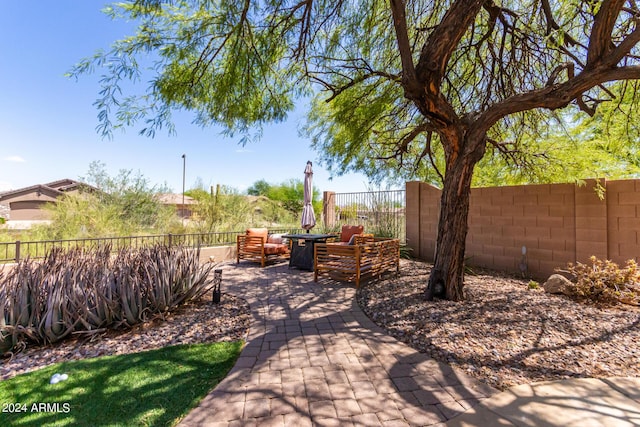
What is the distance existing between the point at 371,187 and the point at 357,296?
5.30m

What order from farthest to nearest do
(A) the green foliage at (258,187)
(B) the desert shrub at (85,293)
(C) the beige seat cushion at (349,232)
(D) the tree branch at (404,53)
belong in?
(A) the green foliage at (258,187) < (C) the beige seat cushion at (349,232) < (D) the tree branch at (404,53) < (B) the desert shrub at (85,293)

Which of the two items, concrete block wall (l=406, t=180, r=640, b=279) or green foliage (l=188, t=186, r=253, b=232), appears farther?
green foliage (l=188, t=186, r=253, b=232)

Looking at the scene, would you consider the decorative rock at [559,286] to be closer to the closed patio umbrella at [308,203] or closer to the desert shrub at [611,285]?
the desert shrub at [611,285]

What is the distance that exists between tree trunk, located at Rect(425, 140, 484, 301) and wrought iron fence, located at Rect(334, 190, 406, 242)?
4.31m

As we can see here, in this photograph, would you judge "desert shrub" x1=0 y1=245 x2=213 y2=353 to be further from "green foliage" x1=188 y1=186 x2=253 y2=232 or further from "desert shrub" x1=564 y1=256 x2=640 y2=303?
"green foliage" x1=188 y1=186 x2=253 y2=232

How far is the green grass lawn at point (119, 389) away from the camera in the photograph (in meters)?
1.92

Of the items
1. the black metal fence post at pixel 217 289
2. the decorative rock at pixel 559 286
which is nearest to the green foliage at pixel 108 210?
the black metal fence post at pixel 217 289

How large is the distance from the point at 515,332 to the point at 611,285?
2.51 m

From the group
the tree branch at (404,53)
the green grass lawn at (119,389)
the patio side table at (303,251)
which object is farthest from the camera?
the patio side table at (303,251)

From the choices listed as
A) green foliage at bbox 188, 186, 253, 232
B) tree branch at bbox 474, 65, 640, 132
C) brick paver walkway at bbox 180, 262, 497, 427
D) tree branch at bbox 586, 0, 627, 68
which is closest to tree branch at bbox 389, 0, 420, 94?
tree branch at bbox 474, 65, 640, 132

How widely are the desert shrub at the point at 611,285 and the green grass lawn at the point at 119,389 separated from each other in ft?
16.6

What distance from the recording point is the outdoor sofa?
7478 millimetres

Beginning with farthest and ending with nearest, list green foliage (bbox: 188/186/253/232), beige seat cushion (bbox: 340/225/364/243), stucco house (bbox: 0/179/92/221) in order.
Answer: stucco house (bbox: 0/179/92/221)
green foliage (bbox: 188/186/253/232)
beige seat cushion (bbox: 340/225/364/243)

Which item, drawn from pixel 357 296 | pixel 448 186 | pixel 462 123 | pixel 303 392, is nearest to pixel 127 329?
pixel 303 392
